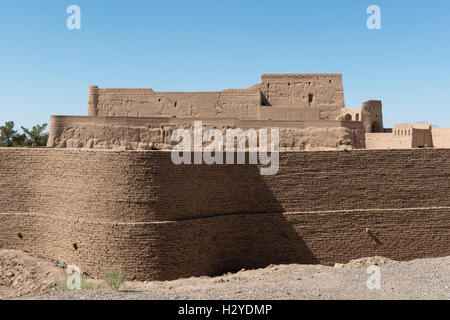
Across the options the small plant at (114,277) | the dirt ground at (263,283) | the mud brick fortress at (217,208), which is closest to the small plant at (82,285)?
the dirt ground at (263,283)

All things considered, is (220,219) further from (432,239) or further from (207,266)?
(432,239)

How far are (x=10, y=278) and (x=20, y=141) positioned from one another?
68.0 ft

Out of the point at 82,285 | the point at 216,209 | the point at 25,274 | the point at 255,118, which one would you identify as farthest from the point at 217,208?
the point at 255,118

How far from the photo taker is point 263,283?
10.7m

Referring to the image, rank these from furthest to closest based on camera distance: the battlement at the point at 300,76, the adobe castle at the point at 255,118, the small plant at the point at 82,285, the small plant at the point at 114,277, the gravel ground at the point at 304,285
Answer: the battlement at the point at 300,76
the adobe castle at the point at 255,118
the small plant at the point at 82,285
the small plant at the point at 114,277
the gravel ground at the point at 304,285

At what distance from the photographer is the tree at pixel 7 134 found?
2967cm

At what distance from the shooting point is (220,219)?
12445mm

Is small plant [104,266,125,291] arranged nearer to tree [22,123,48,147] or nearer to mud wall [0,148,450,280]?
mud wall [0,148,450,280]

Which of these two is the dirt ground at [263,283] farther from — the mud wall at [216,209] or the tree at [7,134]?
the tree at [7,134]

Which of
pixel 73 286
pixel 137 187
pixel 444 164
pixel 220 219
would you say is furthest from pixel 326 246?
pixel 73 286

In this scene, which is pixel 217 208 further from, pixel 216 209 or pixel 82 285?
pixel 82 285

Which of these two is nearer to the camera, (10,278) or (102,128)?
(10,278)

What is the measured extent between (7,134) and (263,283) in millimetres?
26335

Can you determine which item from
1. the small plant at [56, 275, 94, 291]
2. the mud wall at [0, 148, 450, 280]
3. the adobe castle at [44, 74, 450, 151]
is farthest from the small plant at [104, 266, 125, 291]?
the adobe castle at [44, 74, 450, 151]
